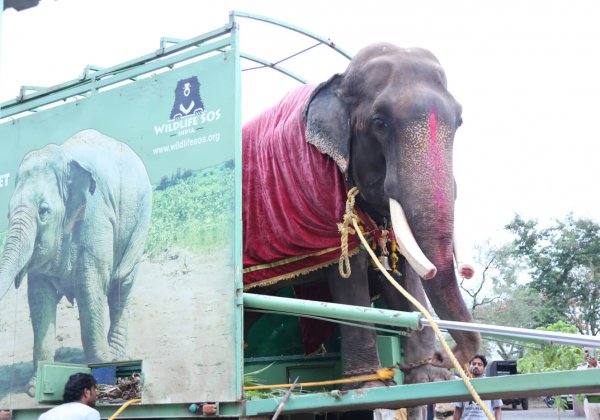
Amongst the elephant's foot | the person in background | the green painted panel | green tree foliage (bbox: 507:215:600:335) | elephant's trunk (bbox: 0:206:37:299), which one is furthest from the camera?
green tree foliage (bbox: 507:215:600:335)

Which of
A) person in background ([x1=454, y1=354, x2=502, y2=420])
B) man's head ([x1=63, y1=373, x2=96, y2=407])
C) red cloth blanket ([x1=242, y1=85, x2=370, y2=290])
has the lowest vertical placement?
person in background ([x1=454, y1=354, x2=502, y2=420])

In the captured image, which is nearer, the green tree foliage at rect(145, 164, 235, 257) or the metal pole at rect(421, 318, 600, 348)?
the metal pole at rect(421, 318, 600, 348)

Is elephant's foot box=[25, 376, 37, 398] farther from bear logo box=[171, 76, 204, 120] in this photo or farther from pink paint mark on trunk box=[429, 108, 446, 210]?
pink paint mark on trunk box=[429, 108, 446, 210]

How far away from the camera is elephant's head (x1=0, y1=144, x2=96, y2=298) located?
536cm

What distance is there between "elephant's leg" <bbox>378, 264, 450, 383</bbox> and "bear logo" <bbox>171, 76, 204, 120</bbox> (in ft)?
6.70

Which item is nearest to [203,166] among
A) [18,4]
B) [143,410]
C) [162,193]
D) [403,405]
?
[162,193]

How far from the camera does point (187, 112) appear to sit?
4.79m

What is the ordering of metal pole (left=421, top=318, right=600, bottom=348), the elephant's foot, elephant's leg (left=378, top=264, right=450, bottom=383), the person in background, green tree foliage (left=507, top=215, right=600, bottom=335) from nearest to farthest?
metal pole (left=421, top=318, right=600, bottom=348)
the elephant's foot
elephant's leg (left=378, top=264, right=450, bottom=383)
the person in background
green tree foliage (left=507, top=215, right=600, bottom=335)

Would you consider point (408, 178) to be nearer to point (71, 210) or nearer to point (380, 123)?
point (380, 123)

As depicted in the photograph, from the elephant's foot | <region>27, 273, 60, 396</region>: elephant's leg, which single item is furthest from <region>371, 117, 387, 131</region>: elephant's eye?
the elephant's foot

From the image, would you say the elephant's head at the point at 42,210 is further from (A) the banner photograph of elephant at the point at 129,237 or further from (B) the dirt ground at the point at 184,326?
(B) the dirt ground at the point at 184,326

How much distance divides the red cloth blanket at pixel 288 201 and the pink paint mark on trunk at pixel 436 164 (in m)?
0.81

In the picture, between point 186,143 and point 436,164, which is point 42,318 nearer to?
point 186,143

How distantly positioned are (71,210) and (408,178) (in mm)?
2403
